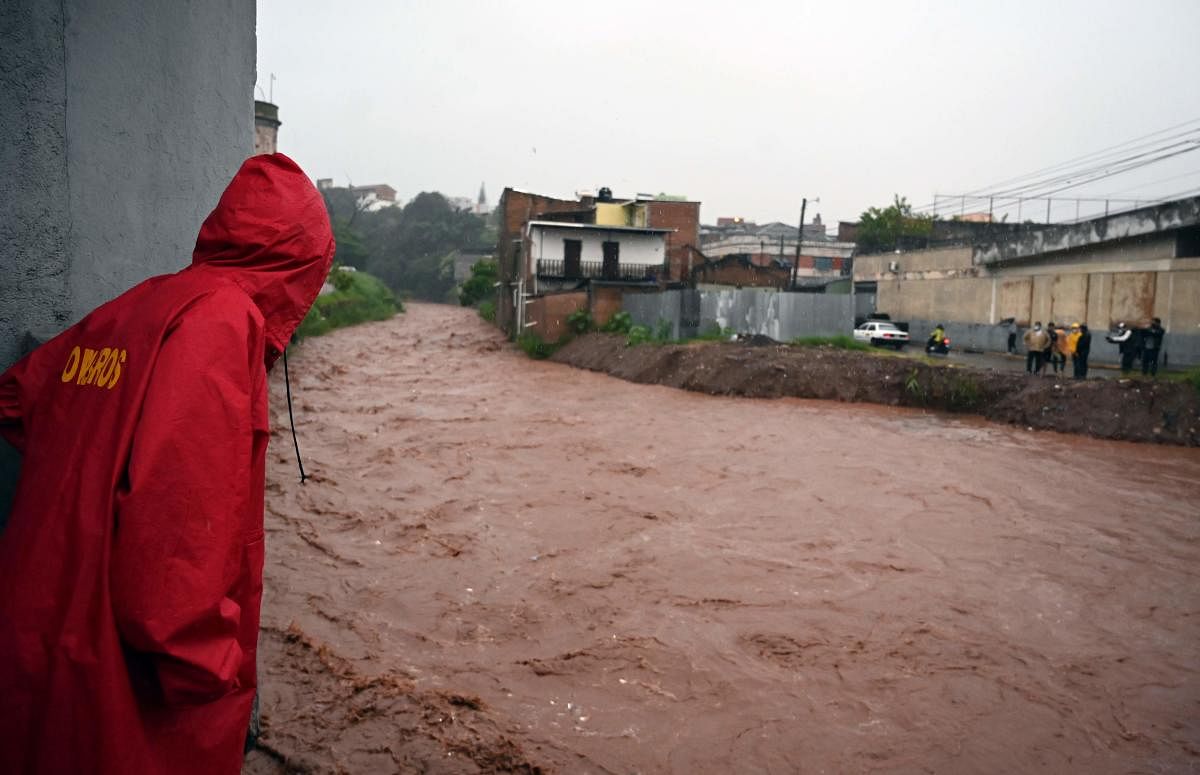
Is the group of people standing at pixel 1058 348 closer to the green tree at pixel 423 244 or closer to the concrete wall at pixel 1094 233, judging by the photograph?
the concrete wall at pixel 1094 233

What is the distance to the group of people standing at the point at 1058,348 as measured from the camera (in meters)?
17.3

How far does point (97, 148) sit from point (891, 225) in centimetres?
5024

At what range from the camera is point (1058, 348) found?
62.3 feet

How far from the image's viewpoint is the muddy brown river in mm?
3906

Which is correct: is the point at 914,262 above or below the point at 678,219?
below

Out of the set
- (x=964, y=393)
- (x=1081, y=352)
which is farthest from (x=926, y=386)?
(x=1081, y=352)

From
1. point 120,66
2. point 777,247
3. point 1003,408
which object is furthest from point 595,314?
point 777,247

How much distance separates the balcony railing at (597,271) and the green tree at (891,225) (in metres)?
16.0

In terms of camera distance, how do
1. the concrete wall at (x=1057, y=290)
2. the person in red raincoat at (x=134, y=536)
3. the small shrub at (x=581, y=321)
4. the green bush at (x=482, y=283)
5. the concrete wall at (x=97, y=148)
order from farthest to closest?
the green bush at (x=482, y=283) < the small shrub at (x=581, y=321) < the concrete wall at (x=1057, y=290) < the concrete wall at (x=97, y=148) < the person in red raincoat at (x=134, y=536)

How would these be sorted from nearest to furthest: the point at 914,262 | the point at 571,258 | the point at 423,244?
the point at 914,262
the point at 571,258
the point at 423,244

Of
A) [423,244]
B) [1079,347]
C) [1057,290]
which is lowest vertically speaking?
[1079,347]

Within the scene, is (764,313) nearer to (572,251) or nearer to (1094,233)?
(1094,233)

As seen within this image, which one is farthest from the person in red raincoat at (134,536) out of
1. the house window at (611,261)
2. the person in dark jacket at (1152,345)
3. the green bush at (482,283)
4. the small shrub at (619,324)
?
the green bush at (482,283)

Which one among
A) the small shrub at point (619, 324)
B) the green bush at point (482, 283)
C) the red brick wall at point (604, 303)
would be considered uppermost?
the green bush at point (482, 283)
